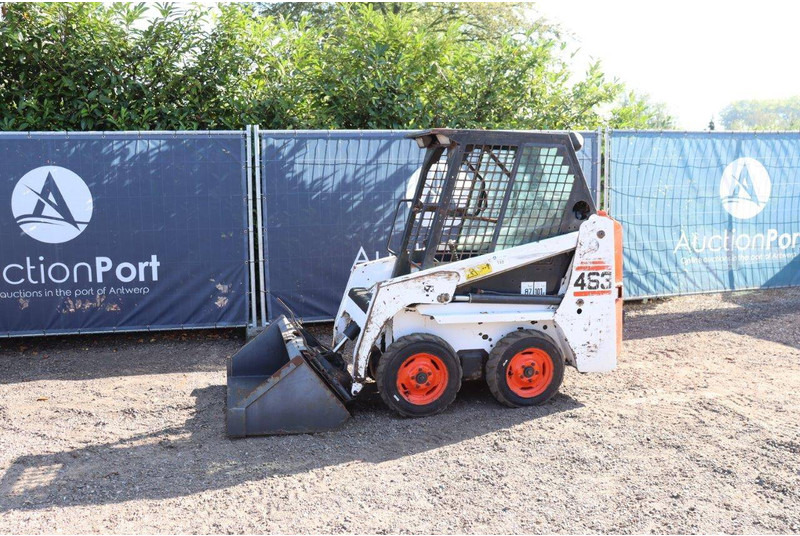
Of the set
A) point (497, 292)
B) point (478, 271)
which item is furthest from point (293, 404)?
point (497, 292)

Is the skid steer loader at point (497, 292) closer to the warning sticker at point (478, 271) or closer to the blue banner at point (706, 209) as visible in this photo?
the warning sticker at point (478, 271)

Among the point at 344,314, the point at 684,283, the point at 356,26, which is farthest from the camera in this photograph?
the point at 356,26

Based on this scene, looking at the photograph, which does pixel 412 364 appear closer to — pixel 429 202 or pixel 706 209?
pixel 429 202

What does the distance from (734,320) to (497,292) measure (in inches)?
189

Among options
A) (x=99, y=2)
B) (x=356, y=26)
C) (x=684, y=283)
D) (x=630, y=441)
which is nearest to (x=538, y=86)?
(x=356, y=26)

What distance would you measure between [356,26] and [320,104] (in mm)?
1193

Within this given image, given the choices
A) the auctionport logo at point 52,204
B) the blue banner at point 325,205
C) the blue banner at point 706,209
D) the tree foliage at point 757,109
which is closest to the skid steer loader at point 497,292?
the blue banner at point 325,205

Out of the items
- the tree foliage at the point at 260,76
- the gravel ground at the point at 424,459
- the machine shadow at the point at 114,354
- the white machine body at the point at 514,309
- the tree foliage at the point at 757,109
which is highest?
the tree foliage at the point at 757,109

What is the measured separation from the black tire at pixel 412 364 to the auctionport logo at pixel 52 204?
4.13 metres

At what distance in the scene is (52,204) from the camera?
7676 millimetres

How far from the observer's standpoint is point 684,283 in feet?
30.7

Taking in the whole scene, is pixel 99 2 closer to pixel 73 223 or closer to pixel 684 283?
pixel 73 223

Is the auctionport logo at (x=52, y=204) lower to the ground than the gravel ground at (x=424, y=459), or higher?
higher

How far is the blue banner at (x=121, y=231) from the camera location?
7.64 meters
